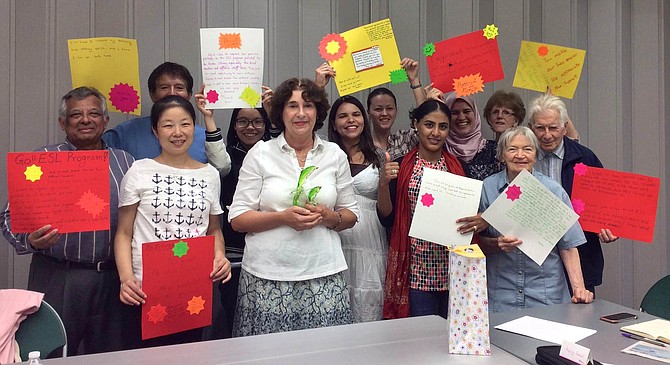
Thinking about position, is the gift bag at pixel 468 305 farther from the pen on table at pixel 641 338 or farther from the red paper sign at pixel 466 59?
the red paper sign at pixel 466 59

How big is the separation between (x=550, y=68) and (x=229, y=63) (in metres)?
1.77

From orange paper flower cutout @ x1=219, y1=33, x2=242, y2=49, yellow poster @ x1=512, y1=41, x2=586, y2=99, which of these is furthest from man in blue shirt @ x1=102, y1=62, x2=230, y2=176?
yellow poster @ x1=512, y1=41, x2=586, y2=99

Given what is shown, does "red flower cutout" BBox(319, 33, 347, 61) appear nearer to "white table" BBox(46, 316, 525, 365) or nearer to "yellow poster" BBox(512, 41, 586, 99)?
"yellow poster" BBox(512, 41, 586, 99)

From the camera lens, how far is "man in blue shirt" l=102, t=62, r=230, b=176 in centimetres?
269

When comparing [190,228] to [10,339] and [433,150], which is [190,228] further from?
[433,150]

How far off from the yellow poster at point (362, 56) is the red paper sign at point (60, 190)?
1256 mm

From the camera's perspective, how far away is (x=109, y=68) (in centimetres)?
275

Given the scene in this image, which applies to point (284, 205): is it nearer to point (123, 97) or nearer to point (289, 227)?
point (289, 227)

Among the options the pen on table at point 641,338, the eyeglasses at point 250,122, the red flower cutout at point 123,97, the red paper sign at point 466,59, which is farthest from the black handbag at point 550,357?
the red flower cutout at point 123,97

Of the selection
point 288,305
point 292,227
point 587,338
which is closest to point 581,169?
point 587,338

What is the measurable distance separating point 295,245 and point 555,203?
3.40 feet

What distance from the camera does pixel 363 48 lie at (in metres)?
2.93

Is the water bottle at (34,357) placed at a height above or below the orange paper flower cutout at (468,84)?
below

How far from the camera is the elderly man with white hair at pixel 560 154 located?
8.88ft
